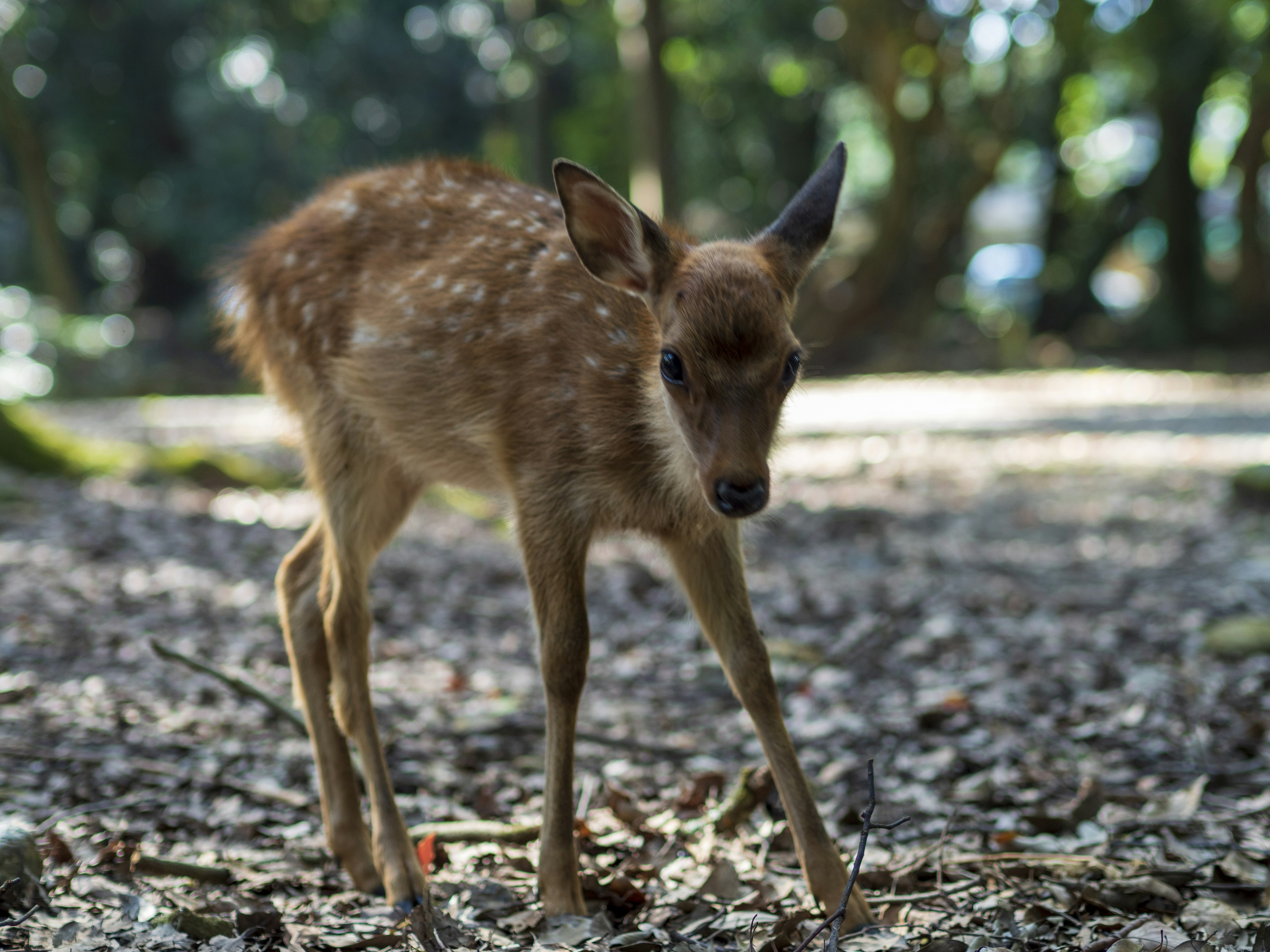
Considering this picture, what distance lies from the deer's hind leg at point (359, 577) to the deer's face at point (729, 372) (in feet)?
4.47

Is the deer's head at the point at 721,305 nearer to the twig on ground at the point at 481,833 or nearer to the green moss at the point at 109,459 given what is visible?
the twig on ground at the point at 481,833

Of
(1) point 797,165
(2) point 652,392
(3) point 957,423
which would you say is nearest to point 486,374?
(2) point 652,392

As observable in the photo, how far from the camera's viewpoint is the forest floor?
3.23 meters

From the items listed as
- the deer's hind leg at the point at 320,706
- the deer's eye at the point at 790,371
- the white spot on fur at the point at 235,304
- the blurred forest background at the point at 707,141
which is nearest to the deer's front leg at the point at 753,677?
the deer's eye at the point at 790,371

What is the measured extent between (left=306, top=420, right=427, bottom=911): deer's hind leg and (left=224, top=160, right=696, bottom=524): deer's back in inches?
4.9

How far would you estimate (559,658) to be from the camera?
11.4ft

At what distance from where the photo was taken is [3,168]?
26.4 meters

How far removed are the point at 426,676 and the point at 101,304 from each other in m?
26.1

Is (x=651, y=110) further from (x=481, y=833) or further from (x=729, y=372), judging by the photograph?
(x=481, y=833)

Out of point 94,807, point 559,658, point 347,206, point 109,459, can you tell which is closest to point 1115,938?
point 559,658

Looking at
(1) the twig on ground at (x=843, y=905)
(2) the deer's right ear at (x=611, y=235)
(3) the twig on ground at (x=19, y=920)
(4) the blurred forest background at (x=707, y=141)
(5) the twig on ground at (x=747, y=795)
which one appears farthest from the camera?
(4) the blurred forest background at (x=707, y=141)

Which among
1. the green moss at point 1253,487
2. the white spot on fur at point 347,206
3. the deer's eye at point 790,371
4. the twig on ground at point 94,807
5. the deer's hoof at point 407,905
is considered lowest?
the deer's hoof at point 407,905

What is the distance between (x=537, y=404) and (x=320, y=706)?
1.39 m

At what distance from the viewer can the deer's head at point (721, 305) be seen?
312 centimetres
